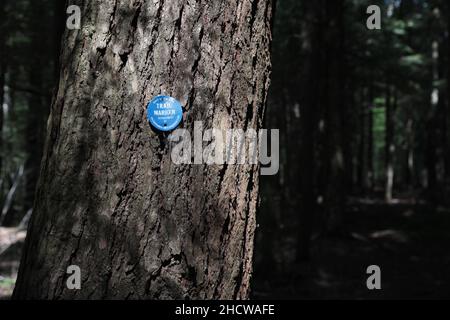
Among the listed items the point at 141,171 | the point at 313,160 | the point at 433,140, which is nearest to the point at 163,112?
the point at 141,171

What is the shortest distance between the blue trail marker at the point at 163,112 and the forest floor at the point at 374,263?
21.6 ft

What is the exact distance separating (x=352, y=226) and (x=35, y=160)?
34.2 ft

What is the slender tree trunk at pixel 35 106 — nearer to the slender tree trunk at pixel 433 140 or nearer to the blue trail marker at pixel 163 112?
the blue trail marker at pixel 163 112

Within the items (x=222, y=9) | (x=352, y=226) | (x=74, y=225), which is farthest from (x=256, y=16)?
(x=352, y=226)

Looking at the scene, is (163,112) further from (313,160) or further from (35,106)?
(35,106)

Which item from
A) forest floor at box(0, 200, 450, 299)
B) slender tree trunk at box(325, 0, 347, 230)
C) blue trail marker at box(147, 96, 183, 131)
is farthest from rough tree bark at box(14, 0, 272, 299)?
slender tree trunk at box(325, 0, 347, 230)

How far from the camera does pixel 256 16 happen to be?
1.90m

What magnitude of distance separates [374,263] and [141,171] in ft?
35.8

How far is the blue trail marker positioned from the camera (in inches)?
68.3

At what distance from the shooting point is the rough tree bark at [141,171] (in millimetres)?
1706

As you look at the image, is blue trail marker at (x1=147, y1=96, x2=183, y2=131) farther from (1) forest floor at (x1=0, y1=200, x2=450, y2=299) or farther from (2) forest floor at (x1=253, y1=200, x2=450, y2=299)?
(2) forest floor at (x1=253, y1=200, x2=450, y2=299)

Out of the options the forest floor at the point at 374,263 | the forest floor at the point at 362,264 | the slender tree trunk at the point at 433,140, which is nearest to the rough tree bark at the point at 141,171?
the forest floor at the point at 362,264
